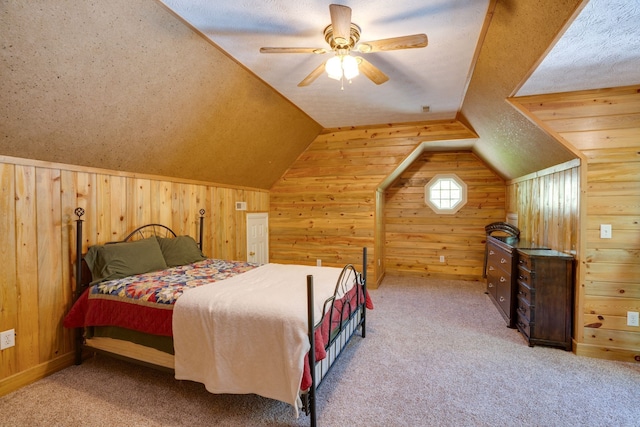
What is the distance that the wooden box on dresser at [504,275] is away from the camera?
10.9 ft

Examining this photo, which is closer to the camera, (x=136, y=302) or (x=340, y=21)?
(x=340, y=21)

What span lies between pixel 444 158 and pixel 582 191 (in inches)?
117

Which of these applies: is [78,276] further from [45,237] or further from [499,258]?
[499,258]

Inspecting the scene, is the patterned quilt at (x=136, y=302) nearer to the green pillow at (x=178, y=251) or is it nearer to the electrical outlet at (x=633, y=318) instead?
the green pillow at (x=178, y=251)

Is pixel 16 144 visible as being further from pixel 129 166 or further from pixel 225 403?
pixel 225 403

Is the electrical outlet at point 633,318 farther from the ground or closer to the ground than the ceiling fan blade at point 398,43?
closer to the ground

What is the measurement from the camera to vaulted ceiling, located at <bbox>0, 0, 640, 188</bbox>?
180 cm

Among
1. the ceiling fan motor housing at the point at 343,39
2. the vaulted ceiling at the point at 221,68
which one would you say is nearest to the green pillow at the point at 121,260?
the vaulted ceiling at the point at 221,68

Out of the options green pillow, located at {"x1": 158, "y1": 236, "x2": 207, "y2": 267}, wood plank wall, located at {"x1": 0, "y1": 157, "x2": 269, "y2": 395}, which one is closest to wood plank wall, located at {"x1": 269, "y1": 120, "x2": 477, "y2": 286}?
green pillow, located at {"x1": 158, "y1": 236, "x2": 207, "y2": 267}

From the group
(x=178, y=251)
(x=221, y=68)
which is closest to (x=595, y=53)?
(x=221, y=68)

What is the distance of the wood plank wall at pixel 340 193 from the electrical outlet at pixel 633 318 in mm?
2764

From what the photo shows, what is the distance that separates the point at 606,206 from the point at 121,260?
432cm

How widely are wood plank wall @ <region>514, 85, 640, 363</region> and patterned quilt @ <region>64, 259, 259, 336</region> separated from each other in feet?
10.9

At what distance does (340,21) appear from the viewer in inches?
68.4
